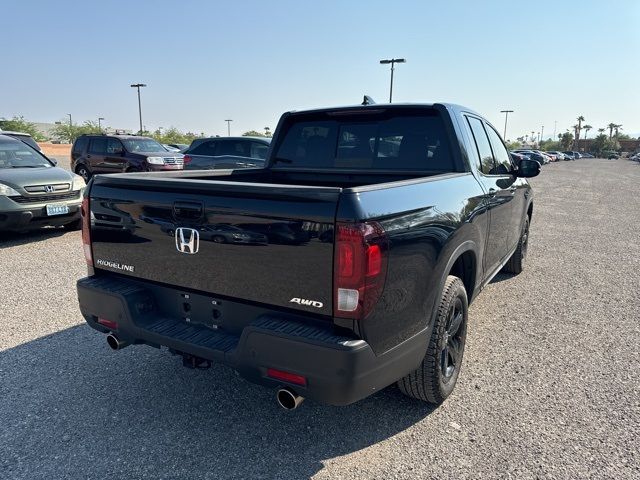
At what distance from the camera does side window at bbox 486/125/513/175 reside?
175 inches

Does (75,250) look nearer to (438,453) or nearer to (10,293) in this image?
(10,293)

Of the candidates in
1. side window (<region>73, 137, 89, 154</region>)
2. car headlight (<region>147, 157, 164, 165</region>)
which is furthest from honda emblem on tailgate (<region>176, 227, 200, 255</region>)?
side window (<region>73, 137, 89, 154</region>)

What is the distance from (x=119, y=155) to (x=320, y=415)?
14624 mm

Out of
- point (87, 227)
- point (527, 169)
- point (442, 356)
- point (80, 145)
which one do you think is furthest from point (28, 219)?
point (80, 145)

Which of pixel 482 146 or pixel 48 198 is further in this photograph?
pixel 48 198

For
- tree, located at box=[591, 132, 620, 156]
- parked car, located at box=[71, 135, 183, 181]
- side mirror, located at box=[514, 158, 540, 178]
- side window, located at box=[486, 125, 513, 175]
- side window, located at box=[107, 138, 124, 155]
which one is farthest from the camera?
tree, located at box=[591, 132, 620, 156]

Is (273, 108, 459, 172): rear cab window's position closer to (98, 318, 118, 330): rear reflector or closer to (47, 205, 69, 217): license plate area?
(98, 318, 118, 330): rear reflector

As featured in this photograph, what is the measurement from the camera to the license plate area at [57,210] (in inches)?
289

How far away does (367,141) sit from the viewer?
12.5 ft

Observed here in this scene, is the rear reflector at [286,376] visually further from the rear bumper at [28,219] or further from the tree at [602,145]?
the tree at [602,145]

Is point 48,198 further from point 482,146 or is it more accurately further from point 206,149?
point 482,146

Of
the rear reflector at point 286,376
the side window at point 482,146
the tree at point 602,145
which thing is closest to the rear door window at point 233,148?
the side window at point 482,146

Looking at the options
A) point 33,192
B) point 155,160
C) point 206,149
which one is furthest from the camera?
point 155,160

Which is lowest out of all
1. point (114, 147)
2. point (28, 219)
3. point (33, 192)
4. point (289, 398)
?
point (28, 219)
